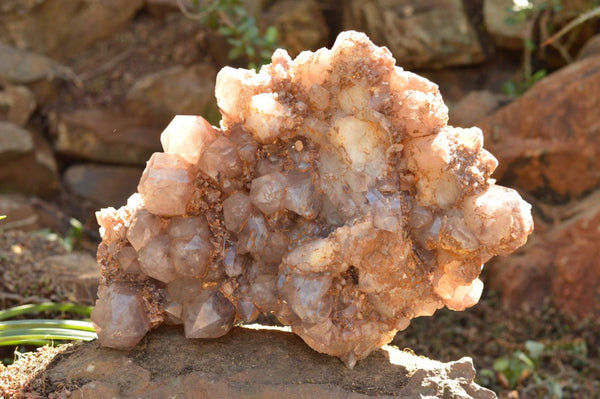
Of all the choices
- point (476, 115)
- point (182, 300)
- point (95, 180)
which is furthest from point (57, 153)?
point (182, 300)

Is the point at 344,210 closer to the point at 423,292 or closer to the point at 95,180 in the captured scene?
the point at 423,292

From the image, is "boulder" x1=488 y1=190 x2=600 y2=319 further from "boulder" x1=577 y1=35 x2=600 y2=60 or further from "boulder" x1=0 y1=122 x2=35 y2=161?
"boulder" x1=0 y1=122 x2=35 y2=161

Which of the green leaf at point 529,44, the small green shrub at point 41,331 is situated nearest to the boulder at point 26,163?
the small green shrub at point 41,331

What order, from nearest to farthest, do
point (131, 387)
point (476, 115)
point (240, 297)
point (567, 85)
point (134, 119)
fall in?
point (131, 387)
point (240, 297)
point (567, 85)
point (476, 115)
point (134, 119)

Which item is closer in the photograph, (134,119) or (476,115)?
(476,115)

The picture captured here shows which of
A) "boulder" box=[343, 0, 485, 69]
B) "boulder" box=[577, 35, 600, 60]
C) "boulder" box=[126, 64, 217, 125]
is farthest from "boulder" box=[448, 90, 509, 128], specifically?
"boulder" box=[126, 64, 217, 125]

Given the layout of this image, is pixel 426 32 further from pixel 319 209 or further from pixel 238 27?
pixel 319 209

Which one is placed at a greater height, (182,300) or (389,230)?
(389,230)
